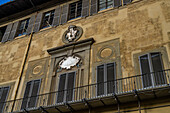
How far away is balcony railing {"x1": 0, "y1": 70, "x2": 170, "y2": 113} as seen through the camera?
1098cm

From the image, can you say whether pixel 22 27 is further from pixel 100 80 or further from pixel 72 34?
pixel 100 80

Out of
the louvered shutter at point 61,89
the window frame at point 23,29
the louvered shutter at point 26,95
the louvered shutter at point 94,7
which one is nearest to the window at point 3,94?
the louvered shutter at point 26,95

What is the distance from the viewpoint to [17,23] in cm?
1927

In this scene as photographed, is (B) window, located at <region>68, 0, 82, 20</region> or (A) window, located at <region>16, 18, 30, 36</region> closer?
(B) window, located at <region>68, 0, 82, 20</region>

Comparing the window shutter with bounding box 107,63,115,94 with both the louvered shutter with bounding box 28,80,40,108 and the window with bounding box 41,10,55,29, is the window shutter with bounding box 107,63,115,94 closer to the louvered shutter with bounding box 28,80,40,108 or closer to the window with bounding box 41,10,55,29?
the louvered shutter with bounding box 28,80,40,108

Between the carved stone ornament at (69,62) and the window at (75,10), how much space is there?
152 inches

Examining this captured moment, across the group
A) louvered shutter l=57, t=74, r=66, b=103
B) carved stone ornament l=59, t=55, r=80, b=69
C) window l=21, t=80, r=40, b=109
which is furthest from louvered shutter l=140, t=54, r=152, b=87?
window l=21, t=80, r=40, b=109

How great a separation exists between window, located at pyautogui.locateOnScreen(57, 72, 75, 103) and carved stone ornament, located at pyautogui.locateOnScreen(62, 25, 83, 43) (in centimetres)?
261

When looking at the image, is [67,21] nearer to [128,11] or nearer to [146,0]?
[128,11]

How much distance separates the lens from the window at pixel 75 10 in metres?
17.1

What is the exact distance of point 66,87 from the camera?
13.3 m

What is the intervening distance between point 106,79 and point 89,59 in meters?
1.83

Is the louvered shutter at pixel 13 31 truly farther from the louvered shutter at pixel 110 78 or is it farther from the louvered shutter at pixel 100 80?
the louvered shutter at pixel 110 78

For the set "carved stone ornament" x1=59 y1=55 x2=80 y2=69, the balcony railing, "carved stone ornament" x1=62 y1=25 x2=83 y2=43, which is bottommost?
the balcony railing
